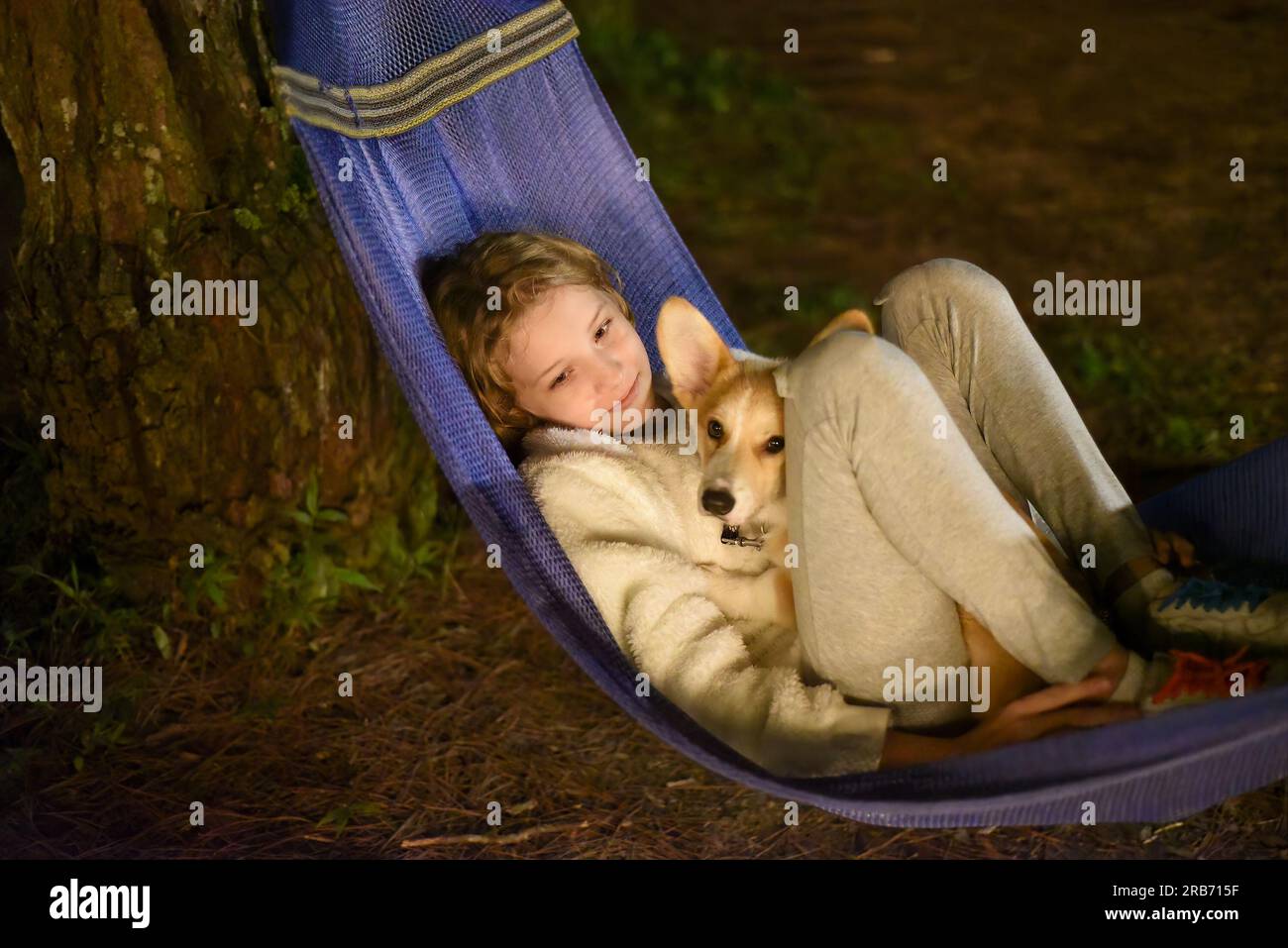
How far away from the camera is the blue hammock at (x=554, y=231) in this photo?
1.82 meters

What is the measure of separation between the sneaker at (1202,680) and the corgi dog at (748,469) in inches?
7.6

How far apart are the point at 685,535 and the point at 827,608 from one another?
0.35 m

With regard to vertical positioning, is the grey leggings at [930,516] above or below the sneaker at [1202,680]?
above

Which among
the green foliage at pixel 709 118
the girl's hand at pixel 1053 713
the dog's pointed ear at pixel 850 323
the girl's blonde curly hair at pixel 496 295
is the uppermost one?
the green foliage at pixel 709 118

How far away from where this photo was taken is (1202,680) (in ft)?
6.26

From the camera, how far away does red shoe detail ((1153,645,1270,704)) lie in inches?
74.8

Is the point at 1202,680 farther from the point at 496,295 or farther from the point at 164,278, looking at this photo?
the point at 164,278

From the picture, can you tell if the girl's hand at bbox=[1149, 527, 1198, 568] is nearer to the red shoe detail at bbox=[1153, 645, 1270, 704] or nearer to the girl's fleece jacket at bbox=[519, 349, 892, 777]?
the red shoe detail at bbox=[1153, 645, 1270, 704]

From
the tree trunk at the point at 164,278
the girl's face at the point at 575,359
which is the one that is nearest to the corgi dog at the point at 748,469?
the girl's face at the point at 575,359

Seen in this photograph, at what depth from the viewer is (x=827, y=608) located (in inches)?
81.2

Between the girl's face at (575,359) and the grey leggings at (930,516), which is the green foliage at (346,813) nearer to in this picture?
the girl's face at (575,359)

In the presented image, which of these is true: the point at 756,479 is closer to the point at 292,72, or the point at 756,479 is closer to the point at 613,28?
the point at 292,72

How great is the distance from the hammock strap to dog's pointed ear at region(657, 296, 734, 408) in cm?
67

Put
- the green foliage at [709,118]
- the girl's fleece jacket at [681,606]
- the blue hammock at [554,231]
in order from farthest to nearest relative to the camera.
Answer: the green foliage at [709,118] < the girl's fleece jacket at [681,606] < the blue hammock at [554,231]
